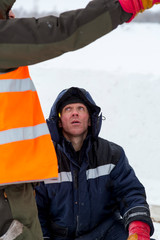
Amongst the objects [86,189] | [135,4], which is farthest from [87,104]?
[135,4]

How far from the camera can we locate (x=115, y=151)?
8.49 ft

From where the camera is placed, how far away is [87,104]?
270 centimetres

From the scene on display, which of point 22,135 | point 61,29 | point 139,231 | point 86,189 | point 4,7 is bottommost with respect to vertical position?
point 139,231

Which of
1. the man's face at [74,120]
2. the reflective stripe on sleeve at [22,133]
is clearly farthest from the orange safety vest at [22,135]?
the man's face at [74,120]

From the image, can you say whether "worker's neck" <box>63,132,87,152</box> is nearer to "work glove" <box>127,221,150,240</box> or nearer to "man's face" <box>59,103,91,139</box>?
"man's face" <box>59,103,91,139</box>

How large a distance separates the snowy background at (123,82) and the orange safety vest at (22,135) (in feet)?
10.5

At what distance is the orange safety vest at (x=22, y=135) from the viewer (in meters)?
1.42

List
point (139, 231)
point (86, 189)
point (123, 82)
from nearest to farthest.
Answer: point (139, 231), point (86, 189), point (123, 82)

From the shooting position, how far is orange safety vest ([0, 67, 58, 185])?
1.42 metres

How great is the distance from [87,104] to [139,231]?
3.18ft

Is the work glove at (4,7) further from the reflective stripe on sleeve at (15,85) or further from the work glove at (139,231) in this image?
the work glove at (139,231)

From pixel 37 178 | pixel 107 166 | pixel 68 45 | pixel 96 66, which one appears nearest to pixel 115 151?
pixel 107 166

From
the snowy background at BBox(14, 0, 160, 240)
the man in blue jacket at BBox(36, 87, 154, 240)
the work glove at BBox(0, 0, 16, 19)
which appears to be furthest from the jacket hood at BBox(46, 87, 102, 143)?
the snowy background at BBox(14, 0, 160, 240)

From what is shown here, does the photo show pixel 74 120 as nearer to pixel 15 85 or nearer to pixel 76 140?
pixel 76 140
